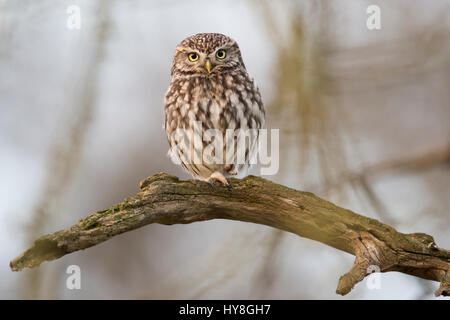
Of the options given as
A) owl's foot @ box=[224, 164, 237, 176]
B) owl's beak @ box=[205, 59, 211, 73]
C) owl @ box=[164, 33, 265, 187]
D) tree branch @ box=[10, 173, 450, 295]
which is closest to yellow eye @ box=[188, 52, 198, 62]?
owl @ box=[164, 33, 265, 187]

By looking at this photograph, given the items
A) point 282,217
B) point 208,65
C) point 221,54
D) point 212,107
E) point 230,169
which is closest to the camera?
point 282,217

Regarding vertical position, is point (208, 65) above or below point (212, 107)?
above

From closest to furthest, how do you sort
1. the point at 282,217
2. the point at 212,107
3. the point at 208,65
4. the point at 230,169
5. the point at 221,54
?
the point at 282,217 → the point at 212,107 → the point at 208,65 → the point at 221,54 → the point at 230,169

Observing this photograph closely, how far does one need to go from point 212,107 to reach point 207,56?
48 centimetres

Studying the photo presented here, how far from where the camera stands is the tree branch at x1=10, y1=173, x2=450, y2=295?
3.41 m

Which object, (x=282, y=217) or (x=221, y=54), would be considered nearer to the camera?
(x=282, y=217)

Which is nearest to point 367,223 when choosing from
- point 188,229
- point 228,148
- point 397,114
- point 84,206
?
point 228,148

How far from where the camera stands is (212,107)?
A: 4551 mm

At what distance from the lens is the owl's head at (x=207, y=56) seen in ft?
15.4

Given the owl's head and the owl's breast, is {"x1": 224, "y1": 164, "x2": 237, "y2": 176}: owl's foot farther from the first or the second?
the owl's head

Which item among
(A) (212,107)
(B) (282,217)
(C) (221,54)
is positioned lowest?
(B) (282,217)

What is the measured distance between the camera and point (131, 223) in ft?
11.1

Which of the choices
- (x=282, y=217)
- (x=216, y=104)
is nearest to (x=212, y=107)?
(x=216, y=104)

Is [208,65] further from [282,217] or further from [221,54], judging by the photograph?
[282,217]
